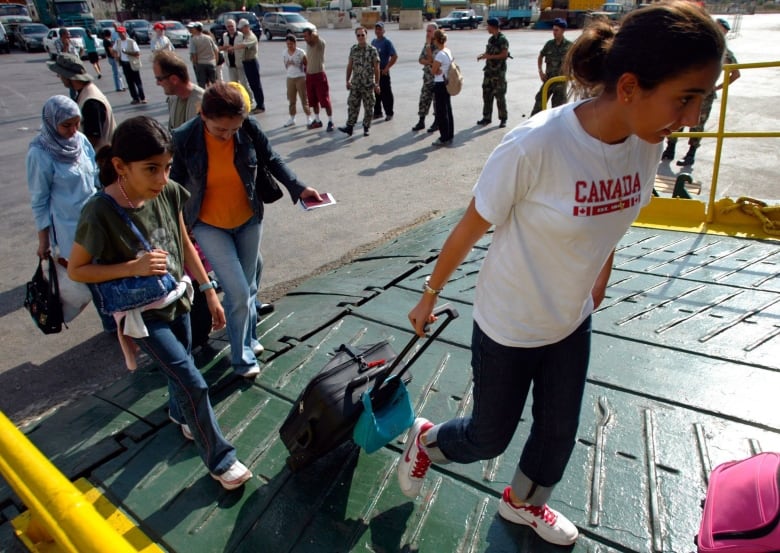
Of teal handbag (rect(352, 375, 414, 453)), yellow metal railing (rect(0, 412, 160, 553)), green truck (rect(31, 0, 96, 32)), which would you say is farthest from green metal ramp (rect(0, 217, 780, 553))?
green truck (rect(31, 0, 96, 32))

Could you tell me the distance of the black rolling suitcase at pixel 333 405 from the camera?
2383 millimetres

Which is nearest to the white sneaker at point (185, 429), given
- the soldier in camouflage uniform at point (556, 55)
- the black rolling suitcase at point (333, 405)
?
the black rolling suitcase at point (333, 405)

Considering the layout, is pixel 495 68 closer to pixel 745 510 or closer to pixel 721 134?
pixel 721 134

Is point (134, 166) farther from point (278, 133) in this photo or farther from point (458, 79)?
point (278, 133)

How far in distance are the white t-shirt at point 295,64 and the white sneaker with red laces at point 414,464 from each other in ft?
32.1

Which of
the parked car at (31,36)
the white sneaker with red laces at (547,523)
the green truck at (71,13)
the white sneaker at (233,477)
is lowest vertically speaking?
the white sneaker at (233,477)

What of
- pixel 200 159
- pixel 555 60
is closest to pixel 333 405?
pixel 200 159

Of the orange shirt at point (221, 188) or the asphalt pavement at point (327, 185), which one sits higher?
the orange shirt at point (221, 188)

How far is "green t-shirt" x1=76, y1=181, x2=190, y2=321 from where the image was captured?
2.24 meters

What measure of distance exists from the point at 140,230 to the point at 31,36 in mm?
34024

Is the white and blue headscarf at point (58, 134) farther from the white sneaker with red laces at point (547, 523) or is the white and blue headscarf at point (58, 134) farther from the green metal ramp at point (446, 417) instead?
the white sneaker with red laces at point (547, 523)

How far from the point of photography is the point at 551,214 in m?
1.59

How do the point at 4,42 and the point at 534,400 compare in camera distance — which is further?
the point at 4,42

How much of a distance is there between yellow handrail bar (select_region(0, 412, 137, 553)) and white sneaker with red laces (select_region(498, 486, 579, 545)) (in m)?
1.42
